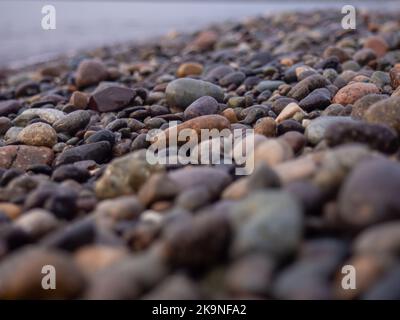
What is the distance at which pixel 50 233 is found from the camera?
1822 mm

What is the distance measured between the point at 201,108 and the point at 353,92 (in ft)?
3.58

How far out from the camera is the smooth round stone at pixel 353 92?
10.1 feet

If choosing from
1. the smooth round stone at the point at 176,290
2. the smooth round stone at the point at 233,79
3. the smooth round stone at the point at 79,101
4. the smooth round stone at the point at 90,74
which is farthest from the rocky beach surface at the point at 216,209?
the smooth round stone at the point at 90,74

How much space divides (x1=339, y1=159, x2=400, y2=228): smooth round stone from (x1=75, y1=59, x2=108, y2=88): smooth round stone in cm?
396

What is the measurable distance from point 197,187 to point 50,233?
66cm

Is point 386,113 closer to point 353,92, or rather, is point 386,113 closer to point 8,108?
point 353,92

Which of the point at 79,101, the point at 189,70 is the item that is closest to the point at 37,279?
the point at 79,101

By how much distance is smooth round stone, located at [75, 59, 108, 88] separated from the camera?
A: 16.6ft

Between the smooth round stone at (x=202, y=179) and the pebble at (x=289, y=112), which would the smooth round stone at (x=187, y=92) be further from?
the smooth round stone at (x=202, y=179)

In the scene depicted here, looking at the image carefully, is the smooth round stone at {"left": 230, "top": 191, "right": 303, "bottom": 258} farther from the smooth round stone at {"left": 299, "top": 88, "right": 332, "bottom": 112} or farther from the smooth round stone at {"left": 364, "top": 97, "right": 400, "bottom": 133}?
the smooth round stone at {"left": 299, "top": 88, "right": 332, "bottom": 112}

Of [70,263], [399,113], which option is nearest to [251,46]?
[399,113]

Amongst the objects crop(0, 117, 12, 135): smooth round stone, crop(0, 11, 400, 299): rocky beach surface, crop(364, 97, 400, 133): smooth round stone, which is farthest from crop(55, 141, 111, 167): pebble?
crop(364, 97, 400, 133): smooth round stone

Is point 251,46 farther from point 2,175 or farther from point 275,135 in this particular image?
point 2,175

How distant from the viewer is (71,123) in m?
3.42
